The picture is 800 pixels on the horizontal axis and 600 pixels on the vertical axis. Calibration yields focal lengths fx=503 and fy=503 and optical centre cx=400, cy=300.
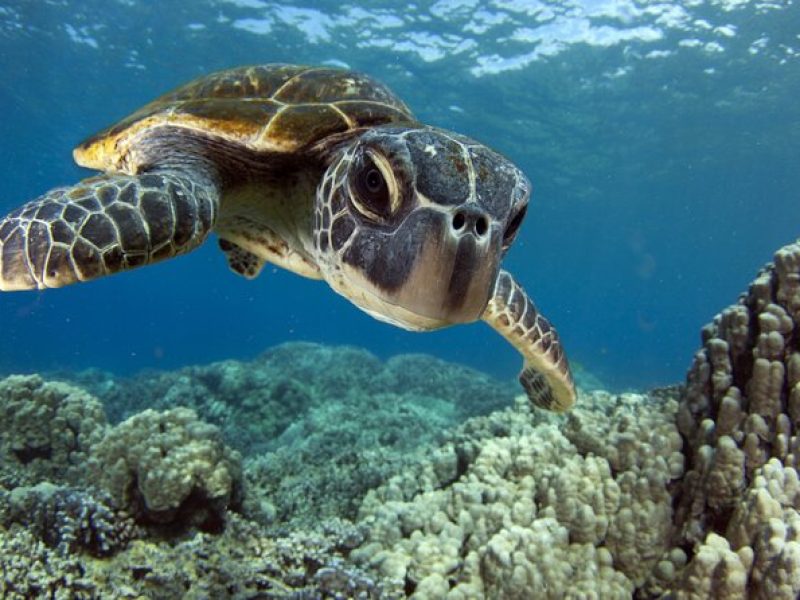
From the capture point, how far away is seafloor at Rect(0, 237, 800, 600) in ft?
8.22

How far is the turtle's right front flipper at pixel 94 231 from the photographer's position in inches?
81.9

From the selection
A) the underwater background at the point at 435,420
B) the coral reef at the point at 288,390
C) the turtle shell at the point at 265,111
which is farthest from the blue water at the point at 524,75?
the turtle shell at the point at 265,111

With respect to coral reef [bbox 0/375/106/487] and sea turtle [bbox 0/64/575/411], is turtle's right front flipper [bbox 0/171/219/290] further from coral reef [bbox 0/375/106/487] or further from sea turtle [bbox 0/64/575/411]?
coral reef [bbox 0/375/106/487]

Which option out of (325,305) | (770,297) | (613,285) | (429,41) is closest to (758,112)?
(429,41)

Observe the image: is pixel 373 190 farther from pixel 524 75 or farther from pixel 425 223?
pixel 524 75

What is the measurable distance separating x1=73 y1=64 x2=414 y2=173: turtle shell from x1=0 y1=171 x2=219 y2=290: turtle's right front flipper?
2.63ft

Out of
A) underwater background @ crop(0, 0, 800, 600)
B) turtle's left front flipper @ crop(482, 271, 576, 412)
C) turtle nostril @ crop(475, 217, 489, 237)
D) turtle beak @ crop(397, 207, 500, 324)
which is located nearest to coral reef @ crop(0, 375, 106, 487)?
underwater background @ crop(0, 0, 800, 600)

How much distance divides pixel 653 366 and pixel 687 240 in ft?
99.3

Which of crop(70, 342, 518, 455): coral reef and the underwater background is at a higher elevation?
the underwater background

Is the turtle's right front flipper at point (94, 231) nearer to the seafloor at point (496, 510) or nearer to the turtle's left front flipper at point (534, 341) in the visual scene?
the seafloor at point (496, 510)

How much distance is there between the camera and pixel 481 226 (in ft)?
6.22

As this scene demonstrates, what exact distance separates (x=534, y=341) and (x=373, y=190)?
228 centimetres

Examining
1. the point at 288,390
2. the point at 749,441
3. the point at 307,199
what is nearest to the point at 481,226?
the point at 307,199

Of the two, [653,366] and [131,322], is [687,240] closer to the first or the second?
[653,366]
